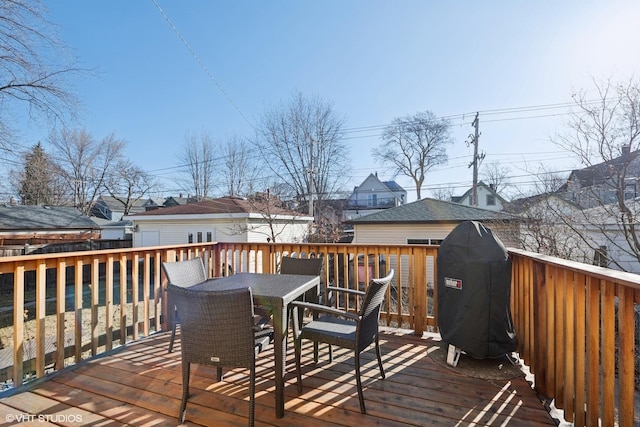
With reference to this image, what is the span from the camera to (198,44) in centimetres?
736

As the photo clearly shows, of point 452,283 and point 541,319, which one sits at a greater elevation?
point 452,283

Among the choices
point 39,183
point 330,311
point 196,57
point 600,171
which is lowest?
point 330,311

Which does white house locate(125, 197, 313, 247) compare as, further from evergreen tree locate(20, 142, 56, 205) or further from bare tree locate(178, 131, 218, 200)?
evergreen tree locate(20, 142, 56, 205)

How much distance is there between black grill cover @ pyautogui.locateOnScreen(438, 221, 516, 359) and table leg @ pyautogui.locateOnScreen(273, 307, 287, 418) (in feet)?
5.00

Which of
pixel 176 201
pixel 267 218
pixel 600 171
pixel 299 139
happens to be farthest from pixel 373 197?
pixel 600 171

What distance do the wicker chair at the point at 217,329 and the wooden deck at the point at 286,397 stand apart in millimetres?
324

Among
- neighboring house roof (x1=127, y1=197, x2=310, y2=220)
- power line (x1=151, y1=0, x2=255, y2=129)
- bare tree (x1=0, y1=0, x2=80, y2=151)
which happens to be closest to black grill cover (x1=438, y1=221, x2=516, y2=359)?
power line (x1=151, y1=0, x2=255, y2=129)

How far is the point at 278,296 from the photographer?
2.09m

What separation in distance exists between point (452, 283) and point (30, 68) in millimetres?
10944

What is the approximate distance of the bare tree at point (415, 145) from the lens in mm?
21016

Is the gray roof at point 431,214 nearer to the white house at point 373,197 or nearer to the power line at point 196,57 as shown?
the power line at point 196,57

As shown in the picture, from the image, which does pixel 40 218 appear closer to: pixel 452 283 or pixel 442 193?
pixel 452 283

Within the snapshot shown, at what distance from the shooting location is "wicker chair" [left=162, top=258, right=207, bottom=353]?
2.79 m

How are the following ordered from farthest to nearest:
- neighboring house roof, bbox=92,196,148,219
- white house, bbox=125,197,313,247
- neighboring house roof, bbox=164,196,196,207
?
neighboring house roof, bbox=92,196,148,219
neighboring house roof, bbox=164,196,196,207
white house, bbox=125,197,313,247
